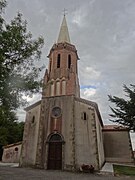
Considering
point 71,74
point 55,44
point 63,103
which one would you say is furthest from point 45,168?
point 55,44

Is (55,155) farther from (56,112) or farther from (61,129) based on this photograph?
(56,112)

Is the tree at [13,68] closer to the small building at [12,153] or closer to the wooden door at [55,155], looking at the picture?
the wooden door at [55,155]

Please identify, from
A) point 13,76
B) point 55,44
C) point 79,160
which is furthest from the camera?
point 55,44

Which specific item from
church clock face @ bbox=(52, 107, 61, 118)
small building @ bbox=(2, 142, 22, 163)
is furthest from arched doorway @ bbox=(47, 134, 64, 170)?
small building @ bbox=(2, 142, 22, 163)

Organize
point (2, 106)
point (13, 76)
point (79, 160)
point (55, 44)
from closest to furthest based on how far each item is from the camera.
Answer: point (2, 106)
point (13, 76)
point (79, 160)
point (55, 44)

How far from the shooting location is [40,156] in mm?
19031

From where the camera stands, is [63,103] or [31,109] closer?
[63,103]

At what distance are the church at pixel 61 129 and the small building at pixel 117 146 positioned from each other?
22.6ft

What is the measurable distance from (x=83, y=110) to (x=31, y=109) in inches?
277

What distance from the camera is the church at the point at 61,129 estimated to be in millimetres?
18375

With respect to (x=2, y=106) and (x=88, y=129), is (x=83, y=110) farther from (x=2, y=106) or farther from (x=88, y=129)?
(x=2, y=106)

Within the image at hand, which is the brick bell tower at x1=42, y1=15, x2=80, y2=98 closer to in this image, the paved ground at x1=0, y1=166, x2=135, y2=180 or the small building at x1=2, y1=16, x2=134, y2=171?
the small building at x1=2, y1=16, x2=134, y2=171

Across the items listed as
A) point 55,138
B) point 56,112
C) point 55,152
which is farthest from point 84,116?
point 55,152

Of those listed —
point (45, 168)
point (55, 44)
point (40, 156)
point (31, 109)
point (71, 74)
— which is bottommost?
point (45, 168)
